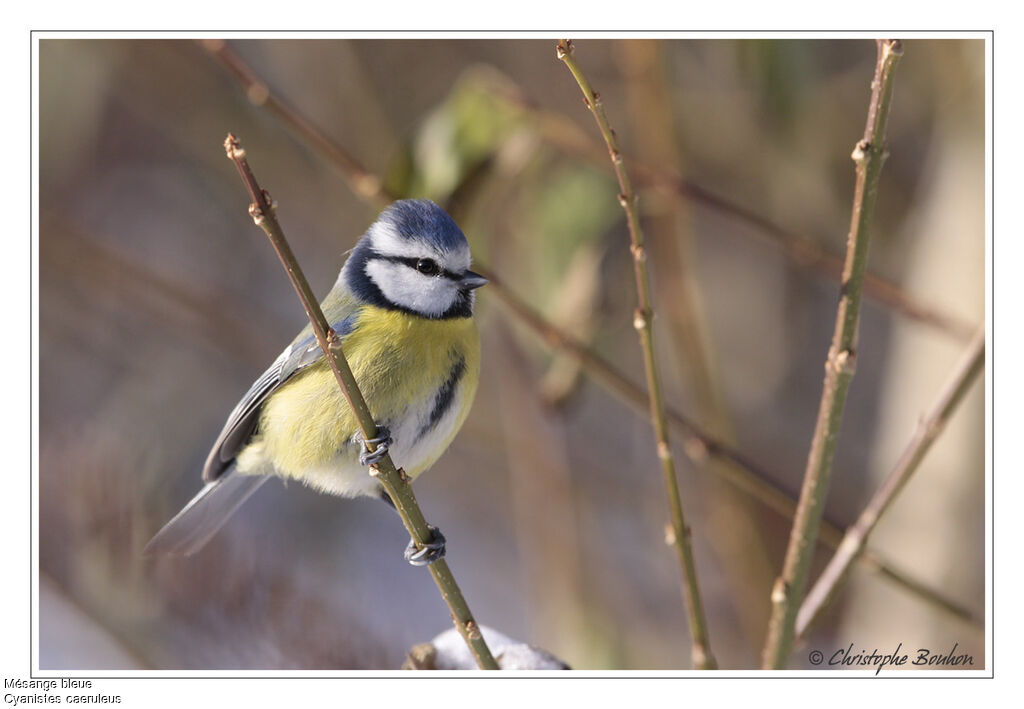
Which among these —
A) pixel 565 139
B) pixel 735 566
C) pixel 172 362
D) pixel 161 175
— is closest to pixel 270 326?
pixel 172 362

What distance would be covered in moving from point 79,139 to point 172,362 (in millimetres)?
505

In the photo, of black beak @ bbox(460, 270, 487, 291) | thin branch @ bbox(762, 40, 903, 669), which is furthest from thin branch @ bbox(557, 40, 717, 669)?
black beak @ bbox(460, 270, 487, 291)

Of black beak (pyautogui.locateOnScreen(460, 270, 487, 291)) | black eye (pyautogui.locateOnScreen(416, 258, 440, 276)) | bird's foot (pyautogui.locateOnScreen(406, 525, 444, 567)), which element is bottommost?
bird's foot (pyautogui.locateOnScreen(406, 525, 444, 567))

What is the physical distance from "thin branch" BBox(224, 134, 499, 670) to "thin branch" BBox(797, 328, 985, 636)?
0.45 meters

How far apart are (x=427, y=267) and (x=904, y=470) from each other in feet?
2.23

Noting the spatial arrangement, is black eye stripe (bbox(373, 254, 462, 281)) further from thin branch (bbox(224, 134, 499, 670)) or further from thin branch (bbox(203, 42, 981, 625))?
thin branch (bbox(224, 134, 499, 670))

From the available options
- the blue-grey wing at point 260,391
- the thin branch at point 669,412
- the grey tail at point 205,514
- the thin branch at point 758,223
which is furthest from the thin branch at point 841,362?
the grey tail at point 205,514

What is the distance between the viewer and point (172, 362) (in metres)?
2.00

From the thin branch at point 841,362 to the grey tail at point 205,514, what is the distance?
84 centimetres

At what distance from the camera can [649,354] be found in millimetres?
997

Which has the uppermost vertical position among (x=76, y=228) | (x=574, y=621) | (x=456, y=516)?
(x=76, y=228)

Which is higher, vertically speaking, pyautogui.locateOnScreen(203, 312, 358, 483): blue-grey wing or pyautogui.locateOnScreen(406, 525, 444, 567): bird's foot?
pyautogui.locateOnScreen(203, 312, 358, 483): blue-grey wing

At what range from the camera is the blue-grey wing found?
1.30m
